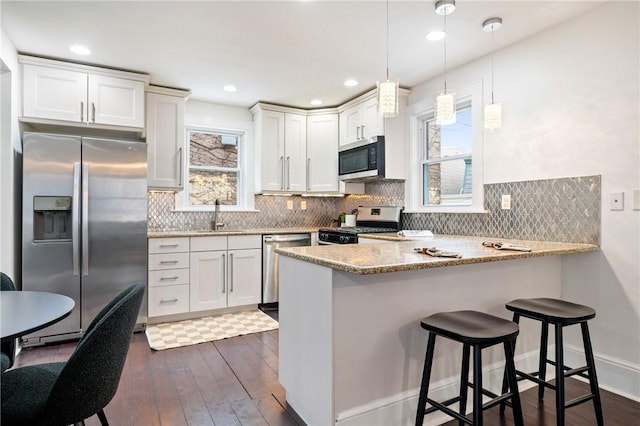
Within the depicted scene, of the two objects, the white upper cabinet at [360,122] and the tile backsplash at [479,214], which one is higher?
the white upper cabinet at [360,122]

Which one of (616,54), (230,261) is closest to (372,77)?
(616,54)

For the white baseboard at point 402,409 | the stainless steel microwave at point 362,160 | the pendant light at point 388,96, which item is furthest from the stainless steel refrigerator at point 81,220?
the white baseboard at point 402,409

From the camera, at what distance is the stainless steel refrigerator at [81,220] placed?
117 inches

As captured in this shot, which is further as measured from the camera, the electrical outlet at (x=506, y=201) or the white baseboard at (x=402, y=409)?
the electrical outlet at (x=506, y=201)

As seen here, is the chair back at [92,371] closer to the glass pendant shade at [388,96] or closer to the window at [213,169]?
the glass pendant shade at [388,96]

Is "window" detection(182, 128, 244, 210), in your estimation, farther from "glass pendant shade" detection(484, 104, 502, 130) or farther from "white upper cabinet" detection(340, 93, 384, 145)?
"glass pendant shade" detection(484, 104, 502, 130)

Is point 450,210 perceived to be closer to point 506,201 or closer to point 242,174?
point 506,201

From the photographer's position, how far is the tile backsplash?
2514 millimetres

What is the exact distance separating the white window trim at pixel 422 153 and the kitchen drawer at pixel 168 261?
239 centimetres

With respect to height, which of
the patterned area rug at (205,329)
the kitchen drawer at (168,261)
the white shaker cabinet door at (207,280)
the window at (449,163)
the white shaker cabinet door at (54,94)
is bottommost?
the patterned area rug at (205,329)

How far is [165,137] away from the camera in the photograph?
3.88 metres

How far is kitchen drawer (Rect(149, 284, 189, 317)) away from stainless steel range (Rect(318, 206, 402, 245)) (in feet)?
5.11

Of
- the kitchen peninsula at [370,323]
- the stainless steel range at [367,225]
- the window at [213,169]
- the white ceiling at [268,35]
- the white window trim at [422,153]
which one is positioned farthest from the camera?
the window at [213,169]

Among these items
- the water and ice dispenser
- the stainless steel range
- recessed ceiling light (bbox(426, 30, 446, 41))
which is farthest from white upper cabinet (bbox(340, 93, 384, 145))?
the water and ice dispenser
